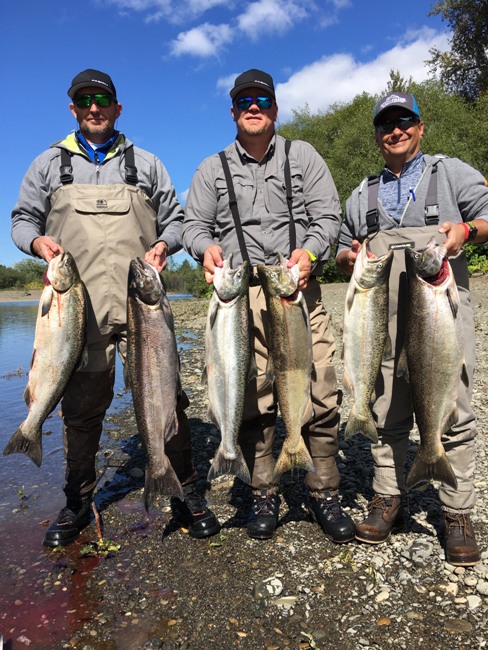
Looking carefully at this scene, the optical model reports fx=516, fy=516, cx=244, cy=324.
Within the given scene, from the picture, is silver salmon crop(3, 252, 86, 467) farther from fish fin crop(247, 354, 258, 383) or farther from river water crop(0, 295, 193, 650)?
fish fin crop(247, 354, 258, 383)

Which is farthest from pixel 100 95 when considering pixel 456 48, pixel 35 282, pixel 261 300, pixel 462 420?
pixel 35 282

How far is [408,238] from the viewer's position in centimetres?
405

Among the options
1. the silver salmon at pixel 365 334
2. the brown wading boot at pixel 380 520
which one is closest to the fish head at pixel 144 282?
the silver salmon at pixel 365 334

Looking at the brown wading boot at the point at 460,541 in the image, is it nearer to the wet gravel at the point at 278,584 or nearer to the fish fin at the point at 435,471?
the wet gravel at the point at 278,584

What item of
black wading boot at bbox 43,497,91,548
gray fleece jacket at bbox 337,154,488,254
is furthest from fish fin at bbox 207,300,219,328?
black wading boot at bbox 43,497,91,548

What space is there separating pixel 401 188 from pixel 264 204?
44.7 inches

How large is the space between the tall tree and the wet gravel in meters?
42.2

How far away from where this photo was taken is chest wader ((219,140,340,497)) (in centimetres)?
446

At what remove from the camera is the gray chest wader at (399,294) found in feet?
13.1

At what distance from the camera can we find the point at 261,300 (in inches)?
176

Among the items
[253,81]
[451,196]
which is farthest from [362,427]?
[253,81]

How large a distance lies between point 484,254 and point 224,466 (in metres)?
26.2

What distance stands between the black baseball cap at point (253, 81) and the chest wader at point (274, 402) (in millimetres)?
500

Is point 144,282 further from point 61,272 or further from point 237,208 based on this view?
point 237,208
